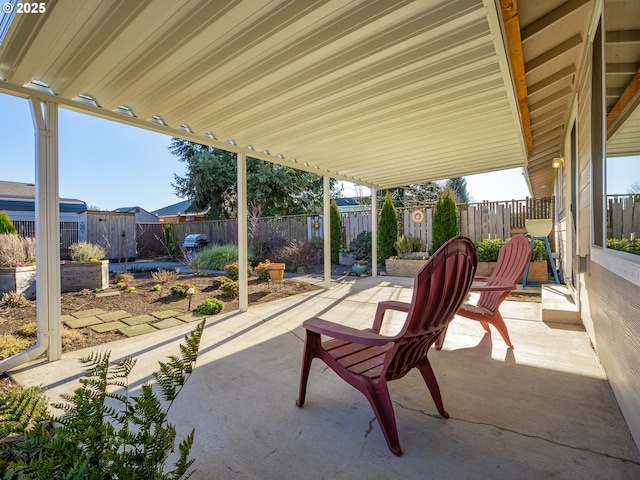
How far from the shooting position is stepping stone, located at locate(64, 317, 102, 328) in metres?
3.70

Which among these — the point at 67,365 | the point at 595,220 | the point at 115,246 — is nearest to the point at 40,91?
the point at 67,365

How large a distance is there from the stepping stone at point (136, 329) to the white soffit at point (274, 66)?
2196mm

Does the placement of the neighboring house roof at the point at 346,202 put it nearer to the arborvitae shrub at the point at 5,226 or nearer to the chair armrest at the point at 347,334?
the arborvitae shrub at the point at 5,226

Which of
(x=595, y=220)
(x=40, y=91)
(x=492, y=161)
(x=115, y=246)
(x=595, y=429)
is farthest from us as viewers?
(x=115, y=246)

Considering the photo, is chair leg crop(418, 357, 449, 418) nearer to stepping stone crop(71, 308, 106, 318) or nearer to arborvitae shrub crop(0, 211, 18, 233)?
stepping stone crop(71, 308, 106, 318)

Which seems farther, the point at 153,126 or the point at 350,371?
the point at 153,126

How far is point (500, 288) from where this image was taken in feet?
9.00

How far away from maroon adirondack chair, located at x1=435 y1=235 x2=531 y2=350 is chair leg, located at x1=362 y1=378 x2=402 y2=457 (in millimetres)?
1205

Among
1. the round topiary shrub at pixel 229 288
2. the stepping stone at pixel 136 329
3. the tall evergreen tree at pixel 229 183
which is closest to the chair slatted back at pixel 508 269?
the stepping stone at pixel 136 329

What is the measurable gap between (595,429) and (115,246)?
1290cm

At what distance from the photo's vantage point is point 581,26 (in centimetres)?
256

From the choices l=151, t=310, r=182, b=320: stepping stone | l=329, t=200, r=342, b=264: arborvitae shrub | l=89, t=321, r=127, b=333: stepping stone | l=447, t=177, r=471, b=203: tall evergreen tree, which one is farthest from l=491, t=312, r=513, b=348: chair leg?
l=447, t=177, r=471, b=203: tall evergreen tree

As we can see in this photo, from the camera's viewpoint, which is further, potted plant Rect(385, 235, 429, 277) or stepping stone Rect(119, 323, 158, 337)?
potted plant Rect(385, 235, 429, 277)

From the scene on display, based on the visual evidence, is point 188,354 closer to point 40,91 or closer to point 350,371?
point 350,371
